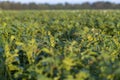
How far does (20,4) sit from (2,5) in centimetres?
509

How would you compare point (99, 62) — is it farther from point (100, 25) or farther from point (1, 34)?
point (100, 25)

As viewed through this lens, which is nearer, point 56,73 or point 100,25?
point 56,73

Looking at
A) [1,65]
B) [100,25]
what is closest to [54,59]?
[1,65]

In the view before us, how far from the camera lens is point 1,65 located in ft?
10.4

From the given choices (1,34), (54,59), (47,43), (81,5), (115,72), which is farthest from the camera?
(81,5)

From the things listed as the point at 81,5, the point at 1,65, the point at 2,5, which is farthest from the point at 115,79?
the point at 81,5

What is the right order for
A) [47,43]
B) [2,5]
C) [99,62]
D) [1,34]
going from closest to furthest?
[99,62] → [47,43] → [1,34] → [2,5]

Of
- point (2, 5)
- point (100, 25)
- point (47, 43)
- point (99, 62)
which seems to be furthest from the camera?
point (2, 5)

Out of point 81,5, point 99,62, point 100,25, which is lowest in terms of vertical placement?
point 81,5

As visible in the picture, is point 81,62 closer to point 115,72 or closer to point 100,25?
point 115,72

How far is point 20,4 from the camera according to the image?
69875mm

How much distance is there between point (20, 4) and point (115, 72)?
6894 centimetres

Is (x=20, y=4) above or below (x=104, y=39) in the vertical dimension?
below

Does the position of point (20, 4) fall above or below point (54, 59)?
below
